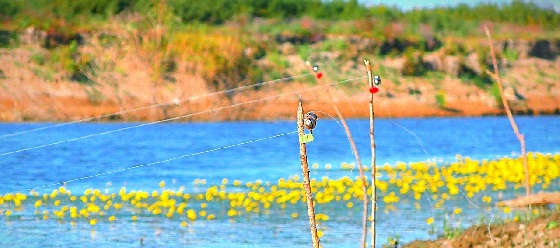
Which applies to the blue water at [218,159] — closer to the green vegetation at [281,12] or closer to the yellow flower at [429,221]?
the yellow flower at [429,221]

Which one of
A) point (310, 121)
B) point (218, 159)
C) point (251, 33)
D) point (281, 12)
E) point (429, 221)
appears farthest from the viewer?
point (281, 12)

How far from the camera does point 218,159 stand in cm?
3250

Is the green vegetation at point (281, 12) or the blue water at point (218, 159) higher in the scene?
the green vegetation at point (281, 12)

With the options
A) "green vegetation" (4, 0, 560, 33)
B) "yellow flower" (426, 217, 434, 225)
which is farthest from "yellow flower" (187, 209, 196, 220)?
"green vegetation" (4, 0, 560, 33)

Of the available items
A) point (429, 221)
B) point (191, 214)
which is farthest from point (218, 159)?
point (429, 221)

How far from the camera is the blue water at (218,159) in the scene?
1725 cm

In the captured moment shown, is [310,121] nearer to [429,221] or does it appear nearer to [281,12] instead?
[429,221]

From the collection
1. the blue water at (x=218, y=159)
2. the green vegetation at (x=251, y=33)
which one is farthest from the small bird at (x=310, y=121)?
the green vegetation at (x=251, y=33)

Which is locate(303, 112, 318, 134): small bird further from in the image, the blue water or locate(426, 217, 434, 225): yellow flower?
locate(426, 217, 434, 225): yellow flower

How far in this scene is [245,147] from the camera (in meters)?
37.1

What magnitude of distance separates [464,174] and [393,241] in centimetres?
977

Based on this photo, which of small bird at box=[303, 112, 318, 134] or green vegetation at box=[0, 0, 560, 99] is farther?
green vegetation at box=[0, 0, 560, 99]

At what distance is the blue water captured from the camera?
17250mm

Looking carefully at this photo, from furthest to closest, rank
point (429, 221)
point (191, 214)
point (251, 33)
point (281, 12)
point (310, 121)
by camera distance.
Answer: point (281, 12) → point (251, 33) → point (191, 214) → point (429, 221) → point (310, 121)
